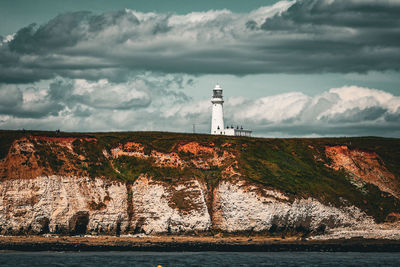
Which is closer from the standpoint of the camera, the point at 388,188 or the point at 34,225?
the point at 34,225

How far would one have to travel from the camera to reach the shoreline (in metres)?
83.4

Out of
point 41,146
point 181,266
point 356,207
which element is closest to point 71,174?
point 41,146

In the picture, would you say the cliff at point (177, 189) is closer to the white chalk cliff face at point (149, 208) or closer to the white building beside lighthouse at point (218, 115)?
the white chalk cliff face at point (149, 208)

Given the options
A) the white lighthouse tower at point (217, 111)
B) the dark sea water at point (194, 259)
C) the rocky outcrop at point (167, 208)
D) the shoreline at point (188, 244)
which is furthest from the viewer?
the white lighthouse tower at point (217, 111)

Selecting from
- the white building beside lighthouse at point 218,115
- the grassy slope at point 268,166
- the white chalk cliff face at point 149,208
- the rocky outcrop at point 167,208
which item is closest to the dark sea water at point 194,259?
the white chalk cliff face at point 149,208

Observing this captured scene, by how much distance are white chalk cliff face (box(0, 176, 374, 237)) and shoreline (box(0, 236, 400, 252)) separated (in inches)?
84.0

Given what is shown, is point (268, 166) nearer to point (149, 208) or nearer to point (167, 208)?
point (167, 208)

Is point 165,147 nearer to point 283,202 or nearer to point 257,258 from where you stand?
point 283,202

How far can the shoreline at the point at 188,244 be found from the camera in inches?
3285

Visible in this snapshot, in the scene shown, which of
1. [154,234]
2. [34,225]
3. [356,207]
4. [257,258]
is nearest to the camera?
[257,258]

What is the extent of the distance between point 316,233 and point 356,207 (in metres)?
8.21

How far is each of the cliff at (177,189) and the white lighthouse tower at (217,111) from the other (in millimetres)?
23720

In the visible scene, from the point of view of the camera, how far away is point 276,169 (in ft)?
346

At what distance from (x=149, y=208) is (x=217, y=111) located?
43.7 meters
